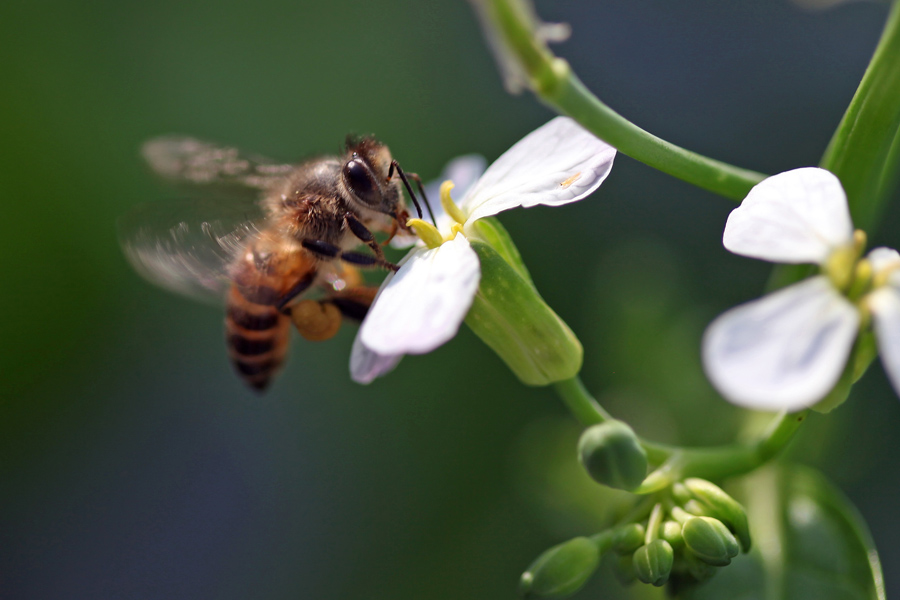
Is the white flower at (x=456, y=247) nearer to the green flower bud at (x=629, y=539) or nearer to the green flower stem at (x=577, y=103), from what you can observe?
the green flower stem at (x=577, y=103)

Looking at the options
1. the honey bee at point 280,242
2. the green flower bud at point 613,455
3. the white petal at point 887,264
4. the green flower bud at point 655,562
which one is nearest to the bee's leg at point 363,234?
the honey bee at point 280,242

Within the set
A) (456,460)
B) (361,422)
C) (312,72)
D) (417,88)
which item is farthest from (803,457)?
(312,72)

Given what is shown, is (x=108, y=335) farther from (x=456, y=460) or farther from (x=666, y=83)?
(x=666, y=83)

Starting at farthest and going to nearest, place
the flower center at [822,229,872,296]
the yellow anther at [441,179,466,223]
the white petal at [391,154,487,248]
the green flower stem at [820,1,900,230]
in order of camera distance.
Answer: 1. the white petal at [391,154,487,248]
2. the yellow anther at [441,179,466,223]
3. the green flower stem at [820,1,900,230]
4. the flower center at [822,229,872,296]

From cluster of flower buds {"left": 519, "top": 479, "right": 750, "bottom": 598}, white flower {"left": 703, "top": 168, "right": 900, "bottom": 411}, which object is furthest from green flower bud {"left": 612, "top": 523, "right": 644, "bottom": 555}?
white flower {"left": 703, "top": 168, "right": 900, "bottom": 411}

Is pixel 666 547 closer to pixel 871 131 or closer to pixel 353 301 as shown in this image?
pixel 871 131

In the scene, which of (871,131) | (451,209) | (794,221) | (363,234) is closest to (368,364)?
(451,209)

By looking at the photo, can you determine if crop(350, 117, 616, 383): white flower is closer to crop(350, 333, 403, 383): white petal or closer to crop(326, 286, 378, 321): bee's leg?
crop(350, 333, 403, 383): white petal
